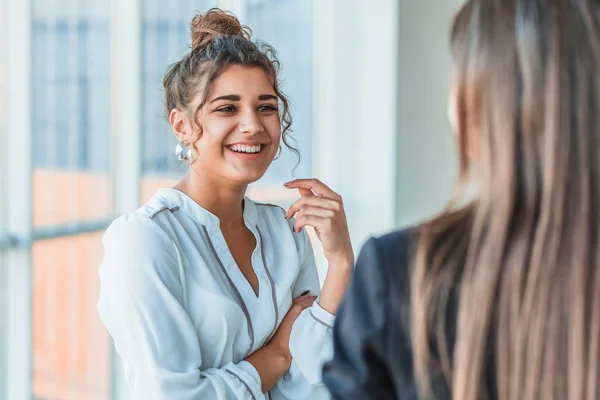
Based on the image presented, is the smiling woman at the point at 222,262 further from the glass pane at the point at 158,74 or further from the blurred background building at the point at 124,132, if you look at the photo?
the glass pane at the point at 158,74

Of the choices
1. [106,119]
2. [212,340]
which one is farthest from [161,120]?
[212,340]

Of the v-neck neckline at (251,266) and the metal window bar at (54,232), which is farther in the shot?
the metal window bar at (54,232)

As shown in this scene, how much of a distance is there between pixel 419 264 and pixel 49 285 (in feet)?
5.22

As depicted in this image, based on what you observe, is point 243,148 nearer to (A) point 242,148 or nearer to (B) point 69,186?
(A) point 242,148

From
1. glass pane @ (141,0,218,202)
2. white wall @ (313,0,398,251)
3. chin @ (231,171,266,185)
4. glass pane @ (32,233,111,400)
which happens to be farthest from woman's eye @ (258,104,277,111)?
white wall @ (313,0,398,251)

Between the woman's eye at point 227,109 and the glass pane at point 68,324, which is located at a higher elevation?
the woman's eye at point 227,109

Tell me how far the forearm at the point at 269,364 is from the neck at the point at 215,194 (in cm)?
28

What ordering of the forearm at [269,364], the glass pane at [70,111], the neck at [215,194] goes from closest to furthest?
the forearm at [269,364] < the neck at [215,194] < the glass pane at [70,111]

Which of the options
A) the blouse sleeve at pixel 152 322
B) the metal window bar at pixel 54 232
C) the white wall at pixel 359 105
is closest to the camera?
the blouse sleeve at pixel 152 322

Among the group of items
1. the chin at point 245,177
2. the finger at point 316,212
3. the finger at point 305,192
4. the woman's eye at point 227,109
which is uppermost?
the woman's eye at point 227,109

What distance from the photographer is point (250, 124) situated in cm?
142

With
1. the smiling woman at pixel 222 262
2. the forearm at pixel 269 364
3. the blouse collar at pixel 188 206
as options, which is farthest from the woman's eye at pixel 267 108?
the forearm at pixel 269 364

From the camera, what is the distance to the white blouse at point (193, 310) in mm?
1245

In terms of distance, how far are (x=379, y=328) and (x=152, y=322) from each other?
23.8 inches
